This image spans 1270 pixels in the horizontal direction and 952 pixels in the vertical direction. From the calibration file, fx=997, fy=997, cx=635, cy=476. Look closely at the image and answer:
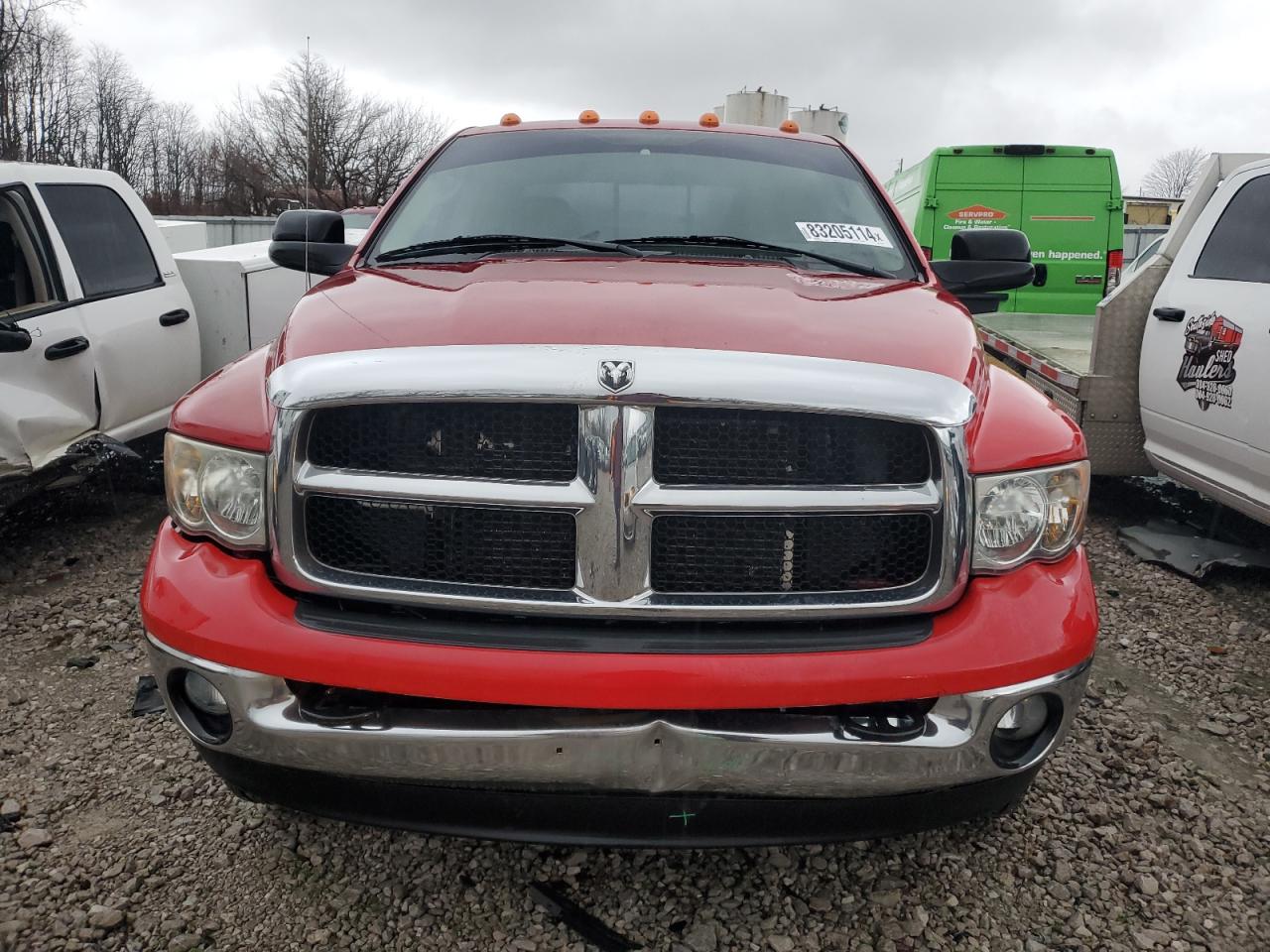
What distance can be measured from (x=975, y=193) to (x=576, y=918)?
9348 millimetres

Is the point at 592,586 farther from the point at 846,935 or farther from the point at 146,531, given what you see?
the point at 146,531

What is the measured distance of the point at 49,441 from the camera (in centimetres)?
447

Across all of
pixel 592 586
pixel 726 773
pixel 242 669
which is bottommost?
pixel 726 773

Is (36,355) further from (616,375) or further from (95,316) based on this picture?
(616,375)

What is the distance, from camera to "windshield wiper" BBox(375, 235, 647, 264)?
2893mm

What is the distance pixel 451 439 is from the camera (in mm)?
1976

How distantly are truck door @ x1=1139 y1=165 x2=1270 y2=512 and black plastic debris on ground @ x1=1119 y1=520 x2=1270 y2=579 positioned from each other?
0.45 metres

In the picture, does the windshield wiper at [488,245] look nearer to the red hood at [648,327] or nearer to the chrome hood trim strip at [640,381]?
the red hood at [648,327]

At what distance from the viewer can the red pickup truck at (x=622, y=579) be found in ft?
6.13

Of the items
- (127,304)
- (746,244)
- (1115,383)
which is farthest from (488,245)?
(1115,383)

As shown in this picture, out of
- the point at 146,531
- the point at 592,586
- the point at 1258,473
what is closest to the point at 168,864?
the point at 592,586

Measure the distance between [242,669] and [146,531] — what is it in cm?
369

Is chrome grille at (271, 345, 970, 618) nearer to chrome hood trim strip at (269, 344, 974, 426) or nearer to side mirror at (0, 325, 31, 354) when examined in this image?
chrome hood trim strip at (269, 344, 974, 426)

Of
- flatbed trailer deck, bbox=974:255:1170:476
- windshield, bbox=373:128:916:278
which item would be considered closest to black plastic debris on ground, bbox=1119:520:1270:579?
flatbed trailer deck, bbox=974:255:1170:476
